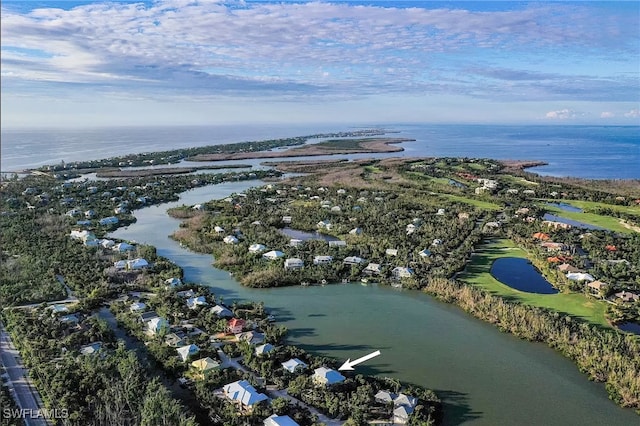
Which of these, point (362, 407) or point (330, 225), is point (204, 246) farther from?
point (362, 407)

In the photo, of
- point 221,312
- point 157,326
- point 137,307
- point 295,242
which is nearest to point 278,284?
point 221,312

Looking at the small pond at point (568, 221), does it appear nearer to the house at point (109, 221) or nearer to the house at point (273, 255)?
the house at point (273, 255)

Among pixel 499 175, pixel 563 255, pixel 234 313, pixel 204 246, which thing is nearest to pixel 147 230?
pixel 204 246

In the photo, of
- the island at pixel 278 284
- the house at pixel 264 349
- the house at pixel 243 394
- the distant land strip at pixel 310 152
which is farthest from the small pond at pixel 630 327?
the distant land strip at pixel 310 152

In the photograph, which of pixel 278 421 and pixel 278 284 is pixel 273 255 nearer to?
pixel 278 284

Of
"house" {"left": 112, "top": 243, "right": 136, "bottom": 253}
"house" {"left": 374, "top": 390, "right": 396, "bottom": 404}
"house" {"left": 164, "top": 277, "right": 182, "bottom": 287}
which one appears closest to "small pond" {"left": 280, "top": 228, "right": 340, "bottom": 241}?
"house" {"left": 112, "top": 243, "right": 136, "bottom": 253}

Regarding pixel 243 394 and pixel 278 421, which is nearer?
pixel 278 421

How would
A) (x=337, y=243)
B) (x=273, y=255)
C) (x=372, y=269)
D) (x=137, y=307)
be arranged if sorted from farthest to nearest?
(x=337, y=243), (x=273, y=255), (x=372, y=269), (x=137, y=307)
